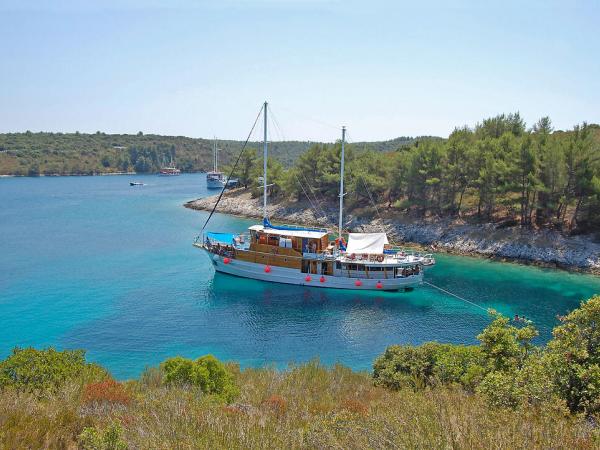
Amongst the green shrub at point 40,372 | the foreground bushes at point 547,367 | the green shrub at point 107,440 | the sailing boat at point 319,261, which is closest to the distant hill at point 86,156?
the sailing boat at point 319,261

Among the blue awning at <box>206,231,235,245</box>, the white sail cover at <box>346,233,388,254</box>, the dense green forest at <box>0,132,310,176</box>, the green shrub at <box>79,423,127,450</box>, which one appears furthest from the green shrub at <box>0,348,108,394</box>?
the dense green forest at <box>0,132,310,176</box>

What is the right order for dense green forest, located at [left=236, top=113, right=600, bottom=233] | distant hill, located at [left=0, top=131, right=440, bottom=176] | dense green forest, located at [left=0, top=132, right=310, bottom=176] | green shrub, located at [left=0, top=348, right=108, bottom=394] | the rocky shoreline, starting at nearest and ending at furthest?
green shrub, located at [left=0, top=348, right=108, bottom=394]
the rocky shoreline
dense green forest, located at [left=236, top=113, right=600, bottom=233]
dense green forest, located at [left=0, top=132, right=310, bottom=176]
distant hill, located at [left=0, top=131, right=440, bottom=176]

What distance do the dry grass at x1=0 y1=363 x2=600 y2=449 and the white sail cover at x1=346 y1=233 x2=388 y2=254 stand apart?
24.0 meters

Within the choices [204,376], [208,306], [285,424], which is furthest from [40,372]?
[208,306]

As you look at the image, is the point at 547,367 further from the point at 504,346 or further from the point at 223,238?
the point at 223,238

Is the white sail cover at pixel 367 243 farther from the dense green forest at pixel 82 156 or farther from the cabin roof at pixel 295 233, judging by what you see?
the dense green forest at pixel 82 156

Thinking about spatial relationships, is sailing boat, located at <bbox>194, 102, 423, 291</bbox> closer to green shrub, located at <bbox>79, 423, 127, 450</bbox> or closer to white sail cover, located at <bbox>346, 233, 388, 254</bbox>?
white sail cover, located at <bbox>346, 233, 388, 254</bbox>

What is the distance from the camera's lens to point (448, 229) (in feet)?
175

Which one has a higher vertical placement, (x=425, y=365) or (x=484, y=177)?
(x=484, y=177)

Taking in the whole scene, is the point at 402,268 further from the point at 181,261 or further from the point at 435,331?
the point at 181,261

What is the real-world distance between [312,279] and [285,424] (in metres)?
26.5

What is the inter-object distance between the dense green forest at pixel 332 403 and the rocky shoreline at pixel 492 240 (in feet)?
99.7

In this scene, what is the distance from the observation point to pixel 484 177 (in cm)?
5091

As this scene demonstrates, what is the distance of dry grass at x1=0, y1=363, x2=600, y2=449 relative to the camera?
8852mm
